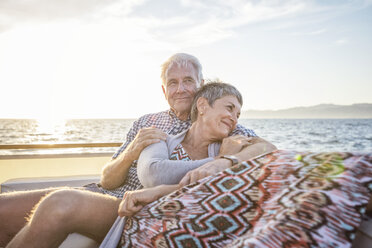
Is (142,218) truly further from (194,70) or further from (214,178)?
(194,70)

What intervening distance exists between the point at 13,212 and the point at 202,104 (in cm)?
119

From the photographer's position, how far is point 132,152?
1406 mm

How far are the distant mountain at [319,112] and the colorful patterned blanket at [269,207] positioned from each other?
53251 mm

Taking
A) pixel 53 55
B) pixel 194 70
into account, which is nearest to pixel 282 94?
pixel 53 55

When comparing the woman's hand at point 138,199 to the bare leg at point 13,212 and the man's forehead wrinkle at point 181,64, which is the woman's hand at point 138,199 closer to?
the bare leg at point 13,212

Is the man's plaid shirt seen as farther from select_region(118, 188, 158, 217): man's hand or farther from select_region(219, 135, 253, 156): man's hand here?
select_region(118, 188, 158, 217): man's hand

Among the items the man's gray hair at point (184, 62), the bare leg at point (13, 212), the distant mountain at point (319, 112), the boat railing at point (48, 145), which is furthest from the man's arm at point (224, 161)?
the distant mountain at point (319, 112)

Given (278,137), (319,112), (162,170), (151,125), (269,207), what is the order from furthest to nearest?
(319,112), (278,137), (151,125), (162,170), (269,207)

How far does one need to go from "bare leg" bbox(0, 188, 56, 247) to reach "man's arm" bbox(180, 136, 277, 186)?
98 cm

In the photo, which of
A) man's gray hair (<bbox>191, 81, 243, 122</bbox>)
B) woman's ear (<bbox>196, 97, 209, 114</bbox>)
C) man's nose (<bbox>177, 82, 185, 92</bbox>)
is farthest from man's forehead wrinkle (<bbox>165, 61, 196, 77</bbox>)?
woman's ear (<bbox>196, 97, 209, 114</bbox>)

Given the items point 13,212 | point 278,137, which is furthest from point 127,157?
point 278,137

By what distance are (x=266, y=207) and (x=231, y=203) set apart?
0.10 metres

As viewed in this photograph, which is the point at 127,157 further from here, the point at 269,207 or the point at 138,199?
the point at 269,207

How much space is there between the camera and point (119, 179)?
163 cm
